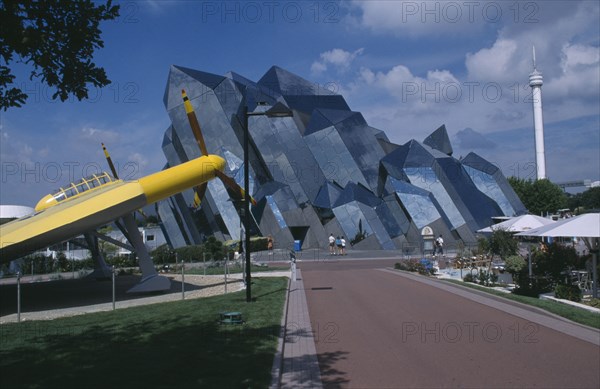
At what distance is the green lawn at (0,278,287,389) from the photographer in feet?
22.3

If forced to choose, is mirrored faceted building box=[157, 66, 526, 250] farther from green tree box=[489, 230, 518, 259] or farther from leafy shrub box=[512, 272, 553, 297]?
leafy shrub box=[512, 272, 553, 297]

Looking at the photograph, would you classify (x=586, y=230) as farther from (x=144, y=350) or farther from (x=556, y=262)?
(x=144, y=350)

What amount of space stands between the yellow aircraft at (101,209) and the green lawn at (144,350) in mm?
2407

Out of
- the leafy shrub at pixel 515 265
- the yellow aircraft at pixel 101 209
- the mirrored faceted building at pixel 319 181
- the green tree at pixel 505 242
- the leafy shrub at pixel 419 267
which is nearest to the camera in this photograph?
the yellow aircraft at pixel 101 209

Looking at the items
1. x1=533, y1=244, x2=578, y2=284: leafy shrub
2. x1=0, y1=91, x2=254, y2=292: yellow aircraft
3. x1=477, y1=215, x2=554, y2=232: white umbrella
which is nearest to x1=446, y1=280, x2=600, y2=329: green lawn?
x1=533, y1=244, x2=578, y2=284: leafy shrub

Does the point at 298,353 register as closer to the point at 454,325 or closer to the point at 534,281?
the point at 454,325

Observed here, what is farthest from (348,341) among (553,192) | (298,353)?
(553,192)

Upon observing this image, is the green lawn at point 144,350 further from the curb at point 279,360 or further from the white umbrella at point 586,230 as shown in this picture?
the white umbrella at point 586,230

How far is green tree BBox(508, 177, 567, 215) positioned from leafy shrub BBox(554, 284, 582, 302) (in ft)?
188

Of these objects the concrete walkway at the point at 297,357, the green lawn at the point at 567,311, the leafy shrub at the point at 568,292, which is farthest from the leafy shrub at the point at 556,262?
the concrete walkway at the point at 297,357

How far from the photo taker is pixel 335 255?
1479 inches

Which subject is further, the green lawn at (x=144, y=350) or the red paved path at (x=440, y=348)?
the red paved path at (x=440, y=348)

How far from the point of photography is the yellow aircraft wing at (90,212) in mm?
13508

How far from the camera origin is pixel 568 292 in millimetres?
14031
